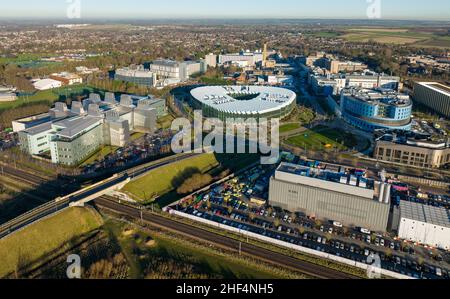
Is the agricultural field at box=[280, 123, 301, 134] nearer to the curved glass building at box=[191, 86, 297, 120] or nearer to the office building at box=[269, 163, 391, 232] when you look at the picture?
the curved glass building at box=[191, 86, 297, 120]

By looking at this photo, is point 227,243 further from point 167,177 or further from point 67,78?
point 67,78

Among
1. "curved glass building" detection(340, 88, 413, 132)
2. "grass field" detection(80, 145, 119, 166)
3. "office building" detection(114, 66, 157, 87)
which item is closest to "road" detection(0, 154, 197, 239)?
"grass field" detection(80, 145, 119, 166)

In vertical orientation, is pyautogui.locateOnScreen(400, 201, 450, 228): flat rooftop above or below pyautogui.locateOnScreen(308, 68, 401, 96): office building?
below

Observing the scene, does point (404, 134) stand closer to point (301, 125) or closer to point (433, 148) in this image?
point (433, 148)

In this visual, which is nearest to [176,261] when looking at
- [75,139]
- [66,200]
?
[66,200]

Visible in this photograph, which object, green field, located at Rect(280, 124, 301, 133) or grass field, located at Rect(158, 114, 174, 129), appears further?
grass field, located at Rect(158, 114, 174, 129)

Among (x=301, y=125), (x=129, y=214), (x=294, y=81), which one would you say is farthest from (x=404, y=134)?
(x=294, y=81)
